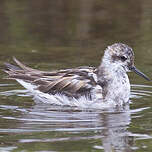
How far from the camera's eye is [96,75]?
12125 mm

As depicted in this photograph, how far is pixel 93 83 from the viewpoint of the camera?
1188cm

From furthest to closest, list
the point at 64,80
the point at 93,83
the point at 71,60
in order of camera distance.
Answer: the point at 71,60 → the point at 64,80 → the point at 93,83

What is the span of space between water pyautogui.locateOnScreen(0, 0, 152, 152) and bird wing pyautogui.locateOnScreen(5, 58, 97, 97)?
371 millimetres

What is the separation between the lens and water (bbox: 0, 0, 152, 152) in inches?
373

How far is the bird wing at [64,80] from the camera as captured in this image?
1192cm

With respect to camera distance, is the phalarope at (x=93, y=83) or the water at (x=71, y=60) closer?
the water at (x=71, y=60)

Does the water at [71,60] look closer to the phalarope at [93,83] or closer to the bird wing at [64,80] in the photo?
the phalarope at [93,83]

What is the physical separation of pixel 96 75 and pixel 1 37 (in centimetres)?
609

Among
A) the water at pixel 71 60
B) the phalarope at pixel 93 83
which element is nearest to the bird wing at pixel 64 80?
the phalarope at pixel 93 83

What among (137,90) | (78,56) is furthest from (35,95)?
(78,56)

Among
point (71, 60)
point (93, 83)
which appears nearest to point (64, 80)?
point (93, 83)

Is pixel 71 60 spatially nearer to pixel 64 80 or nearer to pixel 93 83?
pixel 64 80

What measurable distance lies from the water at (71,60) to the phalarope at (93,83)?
27 cm

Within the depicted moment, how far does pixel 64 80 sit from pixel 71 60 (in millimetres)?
3060
